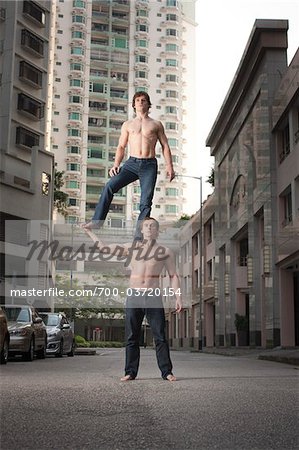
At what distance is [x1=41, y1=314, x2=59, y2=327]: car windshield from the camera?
21.7m

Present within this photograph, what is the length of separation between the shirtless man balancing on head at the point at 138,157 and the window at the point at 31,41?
35.0 meters

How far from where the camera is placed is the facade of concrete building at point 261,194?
2952cm

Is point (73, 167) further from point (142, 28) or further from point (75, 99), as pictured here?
point (142, 28)

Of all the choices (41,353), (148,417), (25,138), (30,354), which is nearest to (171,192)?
(30,354)

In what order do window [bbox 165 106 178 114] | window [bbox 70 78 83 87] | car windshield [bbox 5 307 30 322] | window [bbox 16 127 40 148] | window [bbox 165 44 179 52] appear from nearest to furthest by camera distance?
window [bbox 165 106 178 114]
window [bbox 70 78 83 87]
window [bbox 165 44 179 52]
car windshield [bbox 5 307 30 322]
window [bbox 16 127 40 148]

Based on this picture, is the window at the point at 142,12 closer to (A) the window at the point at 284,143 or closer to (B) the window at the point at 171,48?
(B) the window at the point at 171,48

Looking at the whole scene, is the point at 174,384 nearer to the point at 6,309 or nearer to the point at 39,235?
the point at 6,309

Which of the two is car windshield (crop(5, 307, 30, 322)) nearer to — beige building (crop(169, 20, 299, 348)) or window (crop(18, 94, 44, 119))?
beige building (crop(169, 20, 299, 348))

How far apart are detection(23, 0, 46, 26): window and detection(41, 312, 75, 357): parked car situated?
1014 inches

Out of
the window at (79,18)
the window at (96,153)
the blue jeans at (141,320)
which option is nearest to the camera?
the blue jeans at (141,320)

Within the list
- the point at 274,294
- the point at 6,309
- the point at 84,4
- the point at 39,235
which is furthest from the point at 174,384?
the point at 39,235

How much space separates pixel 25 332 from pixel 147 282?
31.8 ft

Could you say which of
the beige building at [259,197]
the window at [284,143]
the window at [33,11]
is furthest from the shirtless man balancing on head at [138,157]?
the window at [33,11]

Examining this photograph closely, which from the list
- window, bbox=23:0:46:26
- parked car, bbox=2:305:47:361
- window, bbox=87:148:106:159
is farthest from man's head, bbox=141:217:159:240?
window, bbox=23:0:46:26
